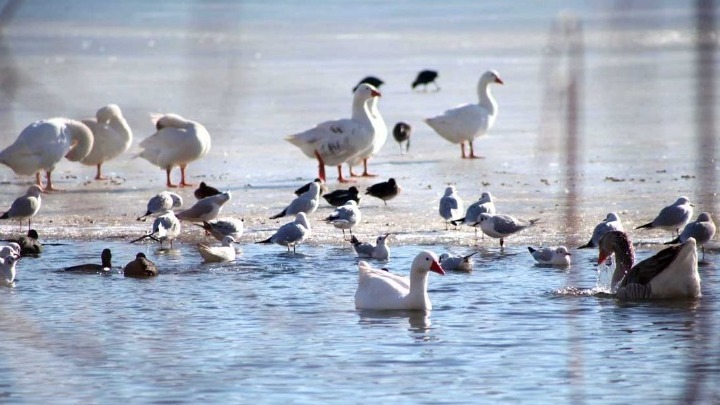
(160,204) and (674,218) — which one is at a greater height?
(160,204)

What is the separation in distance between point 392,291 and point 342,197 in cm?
458

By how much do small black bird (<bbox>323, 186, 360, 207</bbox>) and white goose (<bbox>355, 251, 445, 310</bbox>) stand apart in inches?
167

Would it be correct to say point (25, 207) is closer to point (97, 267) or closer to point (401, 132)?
point (97, 267)

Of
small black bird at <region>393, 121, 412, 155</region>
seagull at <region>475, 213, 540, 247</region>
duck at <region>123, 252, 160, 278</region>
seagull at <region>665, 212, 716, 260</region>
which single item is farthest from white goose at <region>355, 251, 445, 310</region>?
small black bird at <region>393, 121, 412, 155</region>

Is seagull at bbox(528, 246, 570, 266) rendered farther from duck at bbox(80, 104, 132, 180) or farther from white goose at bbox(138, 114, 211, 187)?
duck at bbox(80, 104, 132, 180)

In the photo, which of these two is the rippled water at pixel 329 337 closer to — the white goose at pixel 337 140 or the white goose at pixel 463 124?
the white goose at pixel 337 140

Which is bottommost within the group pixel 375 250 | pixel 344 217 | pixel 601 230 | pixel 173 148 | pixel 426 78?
pixel 375 250

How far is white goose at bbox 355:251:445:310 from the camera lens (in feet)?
25.6

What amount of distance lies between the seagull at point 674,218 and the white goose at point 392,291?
9.50 feet

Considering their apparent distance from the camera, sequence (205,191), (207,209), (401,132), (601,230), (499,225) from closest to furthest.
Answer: (601,230) → (499,225) → (207,209) → (205,191) → (401,132)

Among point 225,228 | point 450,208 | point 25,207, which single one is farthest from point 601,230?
point 25,207

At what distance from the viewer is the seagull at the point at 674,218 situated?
33.3 ft

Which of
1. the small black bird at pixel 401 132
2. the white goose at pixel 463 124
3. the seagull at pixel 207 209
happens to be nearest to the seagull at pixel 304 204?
the seagull at pixel 207 209

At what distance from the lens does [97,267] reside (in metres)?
9.30
